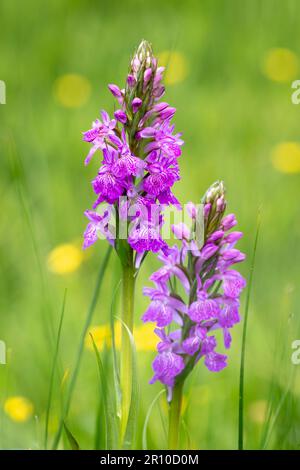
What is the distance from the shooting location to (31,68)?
12.9 feet

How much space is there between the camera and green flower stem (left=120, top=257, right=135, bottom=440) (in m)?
1.38

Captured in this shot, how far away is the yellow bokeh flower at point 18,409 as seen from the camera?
83.2 inches

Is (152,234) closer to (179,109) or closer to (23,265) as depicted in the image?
(23,265)

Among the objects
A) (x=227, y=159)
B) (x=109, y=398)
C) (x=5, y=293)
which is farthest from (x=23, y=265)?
(x=109, y=398)

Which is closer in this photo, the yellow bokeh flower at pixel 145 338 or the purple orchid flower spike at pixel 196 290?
the purple orchid flower spike at pixel 196 290

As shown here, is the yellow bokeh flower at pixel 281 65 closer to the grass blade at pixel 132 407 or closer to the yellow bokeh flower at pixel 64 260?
the yellow bokeh flower at pixel 64 260

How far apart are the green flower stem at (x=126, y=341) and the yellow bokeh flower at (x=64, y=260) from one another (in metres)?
1.44

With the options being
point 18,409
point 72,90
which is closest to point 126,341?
point 18,409

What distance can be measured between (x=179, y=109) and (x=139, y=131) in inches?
92.7

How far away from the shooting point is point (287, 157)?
11.2 feet

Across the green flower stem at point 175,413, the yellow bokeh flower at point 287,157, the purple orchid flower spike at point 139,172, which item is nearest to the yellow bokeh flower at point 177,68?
the yellow bokeh flower at point 287,157

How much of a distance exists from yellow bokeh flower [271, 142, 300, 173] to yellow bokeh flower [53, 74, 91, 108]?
3.01 feet

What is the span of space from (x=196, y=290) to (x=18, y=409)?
971mm

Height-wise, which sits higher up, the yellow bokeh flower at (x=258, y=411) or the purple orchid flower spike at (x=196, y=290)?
the purple orchid flower spike at (x=196, y=290)
